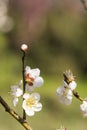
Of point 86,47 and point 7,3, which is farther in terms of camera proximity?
point 7,3

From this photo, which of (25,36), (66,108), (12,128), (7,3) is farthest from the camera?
(7,3)

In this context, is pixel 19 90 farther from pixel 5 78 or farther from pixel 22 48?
pixel 5 78

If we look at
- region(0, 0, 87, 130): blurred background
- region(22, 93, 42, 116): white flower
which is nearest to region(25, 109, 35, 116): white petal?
region(22, 93, 42, 116): white flower

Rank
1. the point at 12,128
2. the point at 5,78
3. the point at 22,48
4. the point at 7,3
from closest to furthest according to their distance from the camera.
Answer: the point at 22,48, the point at 12,128, the point at 5,78, the point at 7,3

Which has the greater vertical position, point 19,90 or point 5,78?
point 19,90

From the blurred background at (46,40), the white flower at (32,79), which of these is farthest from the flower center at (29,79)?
the blurred background at (46,40)

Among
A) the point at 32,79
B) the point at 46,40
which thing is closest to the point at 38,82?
the point at 32,79

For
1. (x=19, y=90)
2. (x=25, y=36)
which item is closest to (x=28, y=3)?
(x=25, y=36)

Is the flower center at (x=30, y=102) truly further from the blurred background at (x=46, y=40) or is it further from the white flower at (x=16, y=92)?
the blurred background at (x=46, y=40)
